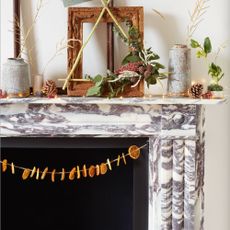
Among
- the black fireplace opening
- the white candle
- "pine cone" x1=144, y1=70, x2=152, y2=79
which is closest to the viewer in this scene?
"pine cone" x1=144, y1=70, x2=152, y2=79

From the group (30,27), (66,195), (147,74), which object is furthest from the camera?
(66,195)

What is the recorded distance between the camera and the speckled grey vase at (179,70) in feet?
5.61

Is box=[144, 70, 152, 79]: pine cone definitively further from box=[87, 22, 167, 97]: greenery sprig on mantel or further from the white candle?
the white candle

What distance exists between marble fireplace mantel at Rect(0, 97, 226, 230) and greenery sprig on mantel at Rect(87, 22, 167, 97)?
73 millimetres

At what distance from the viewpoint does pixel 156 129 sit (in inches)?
68.6

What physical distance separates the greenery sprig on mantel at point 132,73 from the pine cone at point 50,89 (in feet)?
0.46

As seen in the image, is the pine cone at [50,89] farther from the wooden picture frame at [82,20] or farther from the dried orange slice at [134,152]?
the dried orange slice at [134,152]

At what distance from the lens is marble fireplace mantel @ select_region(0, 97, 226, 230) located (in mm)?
1722

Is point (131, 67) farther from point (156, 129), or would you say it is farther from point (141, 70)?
point (156, 129)

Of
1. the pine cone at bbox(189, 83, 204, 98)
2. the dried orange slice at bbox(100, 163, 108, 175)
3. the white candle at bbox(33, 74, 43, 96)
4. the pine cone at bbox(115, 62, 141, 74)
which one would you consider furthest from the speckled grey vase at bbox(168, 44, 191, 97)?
the white candle at bbox(33, 74, 43, 96)

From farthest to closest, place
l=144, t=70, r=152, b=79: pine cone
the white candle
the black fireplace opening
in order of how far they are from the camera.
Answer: the black fireplace opening → the white candle → l=144, t=70, r=152, b=79: pine cone

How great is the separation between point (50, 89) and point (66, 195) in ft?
1.85

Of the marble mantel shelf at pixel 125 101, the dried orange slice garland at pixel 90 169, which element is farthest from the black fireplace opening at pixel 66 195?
the marble mantel shelf at pixel 125 101

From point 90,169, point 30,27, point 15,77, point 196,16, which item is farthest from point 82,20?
point 90,169
